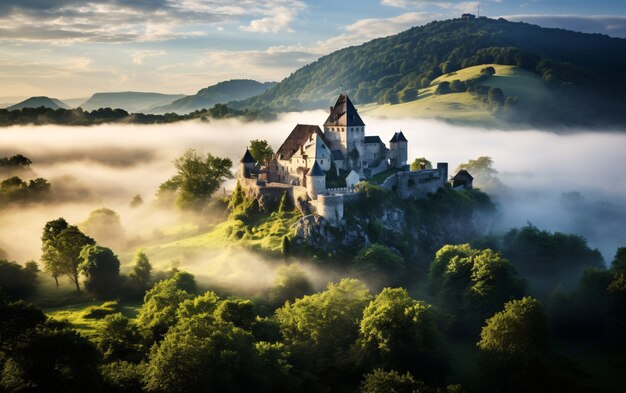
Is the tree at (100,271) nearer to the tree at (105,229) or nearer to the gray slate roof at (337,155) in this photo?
the tree at (105,229)

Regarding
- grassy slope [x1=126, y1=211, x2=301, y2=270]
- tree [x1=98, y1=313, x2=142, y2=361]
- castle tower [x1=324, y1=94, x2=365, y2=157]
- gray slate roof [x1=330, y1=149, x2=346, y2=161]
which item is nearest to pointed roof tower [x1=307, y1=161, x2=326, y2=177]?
grassy slope [x1=126, y1=211, x2=301, y2=270]

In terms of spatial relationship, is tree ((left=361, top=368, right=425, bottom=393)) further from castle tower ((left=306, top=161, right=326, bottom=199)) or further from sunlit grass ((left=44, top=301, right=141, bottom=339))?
castle tower ((left=306, top=161, right=326, bottom=199))

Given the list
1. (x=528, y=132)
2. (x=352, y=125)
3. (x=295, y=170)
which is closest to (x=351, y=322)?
(x=295, y=170)

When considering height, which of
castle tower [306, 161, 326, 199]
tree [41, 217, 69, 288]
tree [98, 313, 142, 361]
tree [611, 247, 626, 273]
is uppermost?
castle tower [306, 161, 326, 199]

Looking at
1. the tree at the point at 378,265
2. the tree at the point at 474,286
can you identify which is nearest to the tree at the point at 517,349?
the tree at the point at 474,286

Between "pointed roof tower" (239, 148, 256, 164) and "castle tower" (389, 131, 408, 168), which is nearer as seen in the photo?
"pointed roof tower" (239, 148, 256, 164)

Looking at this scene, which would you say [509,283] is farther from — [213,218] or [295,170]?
[213,218]

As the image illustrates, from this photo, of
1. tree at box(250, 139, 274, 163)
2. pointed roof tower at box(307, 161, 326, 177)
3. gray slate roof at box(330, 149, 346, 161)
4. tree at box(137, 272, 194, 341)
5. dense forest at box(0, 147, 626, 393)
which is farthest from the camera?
tree at box(250, 139, 274, 163)
